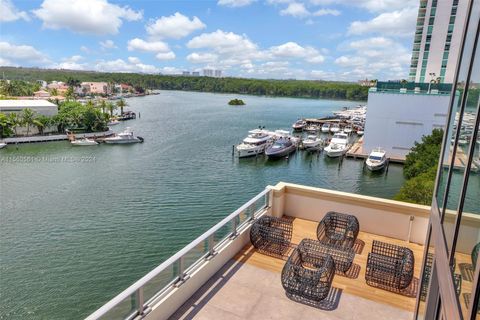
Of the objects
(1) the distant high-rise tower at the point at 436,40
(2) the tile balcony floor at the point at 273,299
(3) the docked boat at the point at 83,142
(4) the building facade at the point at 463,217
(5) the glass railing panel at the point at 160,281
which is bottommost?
(3) the docked boat at the point at 83,142

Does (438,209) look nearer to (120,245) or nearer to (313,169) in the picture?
(120,245)

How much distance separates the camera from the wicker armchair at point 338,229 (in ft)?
22.2

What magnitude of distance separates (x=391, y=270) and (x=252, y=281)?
2.30 m

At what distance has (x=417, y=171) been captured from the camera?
25.4 m

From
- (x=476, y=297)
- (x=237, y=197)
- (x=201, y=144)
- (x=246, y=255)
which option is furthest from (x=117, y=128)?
(x=476, y=297)

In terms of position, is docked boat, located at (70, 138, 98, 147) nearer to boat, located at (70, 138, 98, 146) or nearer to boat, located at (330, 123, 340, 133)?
boat, located at (70, 138, 98, 146)

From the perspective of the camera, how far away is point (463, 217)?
239cm

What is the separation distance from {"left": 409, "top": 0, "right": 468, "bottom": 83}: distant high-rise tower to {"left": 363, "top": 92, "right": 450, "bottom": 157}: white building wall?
17.6m

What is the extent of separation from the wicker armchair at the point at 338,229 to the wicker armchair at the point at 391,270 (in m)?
1.03

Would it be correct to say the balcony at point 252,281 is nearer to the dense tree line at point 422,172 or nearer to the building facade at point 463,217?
the building facade at point 463,217

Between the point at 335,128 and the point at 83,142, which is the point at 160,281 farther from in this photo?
the point at 335,128

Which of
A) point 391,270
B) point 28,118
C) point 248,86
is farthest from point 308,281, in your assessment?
point 248,86

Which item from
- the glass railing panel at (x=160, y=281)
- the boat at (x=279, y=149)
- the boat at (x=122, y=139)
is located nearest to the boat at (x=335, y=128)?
the boat at (x=279, y=149)

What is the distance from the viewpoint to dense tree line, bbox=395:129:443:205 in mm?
17250
